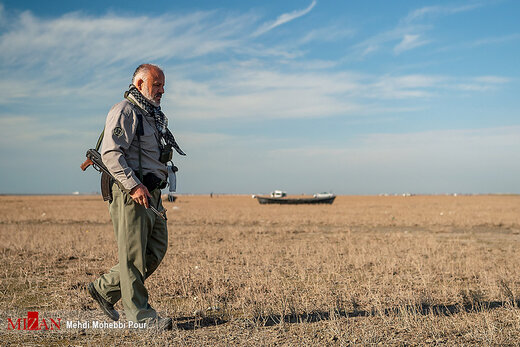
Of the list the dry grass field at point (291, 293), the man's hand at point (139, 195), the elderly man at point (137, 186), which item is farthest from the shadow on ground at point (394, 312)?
the man's hand at point (139, 195)

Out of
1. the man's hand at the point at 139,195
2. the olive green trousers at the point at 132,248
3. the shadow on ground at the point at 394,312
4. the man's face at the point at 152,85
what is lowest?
the shadow on ground at the point at 394,312

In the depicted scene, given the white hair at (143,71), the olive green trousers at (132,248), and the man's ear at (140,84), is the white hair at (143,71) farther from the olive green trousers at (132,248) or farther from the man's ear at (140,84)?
the olive green trousers at (132,248)

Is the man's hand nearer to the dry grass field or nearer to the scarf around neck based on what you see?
the scarf around neck

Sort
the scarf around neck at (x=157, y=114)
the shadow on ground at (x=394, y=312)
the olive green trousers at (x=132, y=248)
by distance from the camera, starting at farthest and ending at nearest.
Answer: the shadow on ground at (x=394, y=312) < the scarf around neck at (x=157, y=114) < the olive green trousers at (x=132, y=248)

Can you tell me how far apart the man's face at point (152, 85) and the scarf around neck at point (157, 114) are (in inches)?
1.6

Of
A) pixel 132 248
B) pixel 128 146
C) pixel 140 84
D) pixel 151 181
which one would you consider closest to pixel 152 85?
pixel 140 84

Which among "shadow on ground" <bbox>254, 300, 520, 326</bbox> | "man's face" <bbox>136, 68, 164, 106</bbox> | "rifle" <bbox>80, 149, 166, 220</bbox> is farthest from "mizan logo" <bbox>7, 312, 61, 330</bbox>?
"man's face" <bbox>136, 68, 164, 106</bbox>

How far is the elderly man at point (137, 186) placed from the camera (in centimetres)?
420

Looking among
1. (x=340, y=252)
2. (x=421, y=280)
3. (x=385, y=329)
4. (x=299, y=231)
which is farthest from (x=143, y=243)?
(x=299, y=231)

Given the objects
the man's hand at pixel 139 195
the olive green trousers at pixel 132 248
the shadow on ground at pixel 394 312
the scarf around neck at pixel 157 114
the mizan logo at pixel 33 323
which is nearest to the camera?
the man's hand at pixel 139 195

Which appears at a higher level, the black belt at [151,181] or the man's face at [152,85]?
the man's face at [152,85]

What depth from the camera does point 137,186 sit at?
163 inches

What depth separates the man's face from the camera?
14.7 ft

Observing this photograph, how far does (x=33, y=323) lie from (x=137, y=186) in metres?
1.91
